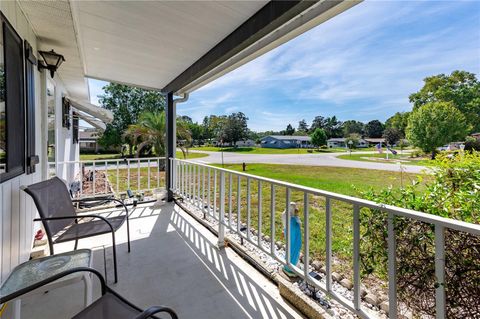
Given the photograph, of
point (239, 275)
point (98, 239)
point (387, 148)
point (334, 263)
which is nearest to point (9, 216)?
point (98, 239)

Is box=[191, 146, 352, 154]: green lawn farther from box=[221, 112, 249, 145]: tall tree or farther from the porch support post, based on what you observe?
the porch support post

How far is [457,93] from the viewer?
5.93 ft

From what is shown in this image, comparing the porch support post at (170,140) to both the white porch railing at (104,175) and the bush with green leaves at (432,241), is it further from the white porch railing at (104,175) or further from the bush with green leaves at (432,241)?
the bush with green leaves at (432,241)

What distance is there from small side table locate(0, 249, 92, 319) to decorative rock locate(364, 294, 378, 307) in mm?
2024

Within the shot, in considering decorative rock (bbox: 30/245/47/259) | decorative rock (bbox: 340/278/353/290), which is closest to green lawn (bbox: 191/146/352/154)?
decorative rock (bbox: 340/278/353/290)

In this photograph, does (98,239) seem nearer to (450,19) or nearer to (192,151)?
(450,19)

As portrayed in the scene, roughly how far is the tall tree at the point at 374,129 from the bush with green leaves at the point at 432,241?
1067 mm

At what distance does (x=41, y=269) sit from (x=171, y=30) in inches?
97.2

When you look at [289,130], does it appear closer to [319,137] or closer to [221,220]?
[319,137]

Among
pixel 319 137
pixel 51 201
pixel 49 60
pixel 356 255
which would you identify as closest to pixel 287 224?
pixel 356 255

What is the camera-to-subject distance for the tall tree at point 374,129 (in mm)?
2547

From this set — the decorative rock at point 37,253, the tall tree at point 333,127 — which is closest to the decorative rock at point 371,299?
the decorative rock at point 37,253

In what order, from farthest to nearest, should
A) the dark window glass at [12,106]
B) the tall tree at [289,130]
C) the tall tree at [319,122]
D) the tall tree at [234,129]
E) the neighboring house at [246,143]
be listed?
the tall tree at [289,130], the neighboring house at [246,143], the tall tree at [234,129], the tall tree at [319,122], the dark window glass at [12,106]

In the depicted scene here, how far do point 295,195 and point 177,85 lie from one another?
134 inches
